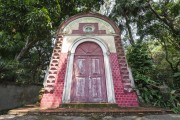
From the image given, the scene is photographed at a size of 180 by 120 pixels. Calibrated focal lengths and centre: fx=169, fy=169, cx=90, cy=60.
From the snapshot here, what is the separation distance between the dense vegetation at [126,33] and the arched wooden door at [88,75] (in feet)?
6.57

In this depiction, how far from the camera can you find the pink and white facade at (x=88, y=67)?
781 cm

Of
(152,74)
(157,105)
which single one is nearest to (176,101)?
(157,105)

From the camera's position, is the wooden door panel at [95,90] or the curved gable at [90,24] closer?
the wooden door panel at [95,90]

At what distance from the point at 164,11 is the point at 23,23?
10147 millimetres

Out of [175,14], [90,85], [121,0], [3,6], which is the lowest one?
[90,85]

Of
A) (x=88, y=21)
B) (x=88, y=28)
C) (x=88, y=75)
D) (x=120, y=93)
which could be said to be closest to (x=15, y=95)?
(x=88, y=75)

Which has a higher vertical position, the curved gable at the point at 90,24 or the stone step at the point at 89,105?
the curved gable at the point at 90,24

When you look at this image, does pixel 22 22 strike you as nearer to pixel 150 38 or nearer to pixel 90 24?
pixel 90 24

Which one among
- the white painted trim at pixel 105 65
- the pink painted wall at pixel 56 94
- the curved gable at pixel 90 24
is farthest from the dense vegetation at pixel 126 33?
the pink painted wall at pixel 56 94

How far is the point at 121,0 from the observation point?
1405 centimetres

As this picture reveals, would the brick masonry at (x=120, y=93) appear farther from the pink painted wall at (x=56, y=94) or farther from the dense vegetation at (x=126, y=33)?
the pink painted wall at (x=56, y=94)

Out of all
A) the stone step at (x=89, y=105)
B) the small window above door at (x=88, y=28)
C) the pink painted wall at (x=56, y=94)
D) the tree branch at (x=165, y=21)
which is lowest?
the stone step at (x=89, y=105)

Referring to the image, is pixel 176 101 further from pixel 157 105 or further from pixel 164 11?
pixel 164 11

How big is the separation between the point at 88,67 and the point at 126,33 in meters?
9.42
